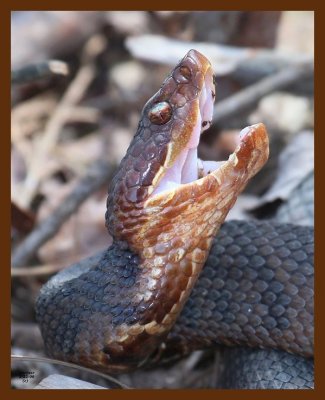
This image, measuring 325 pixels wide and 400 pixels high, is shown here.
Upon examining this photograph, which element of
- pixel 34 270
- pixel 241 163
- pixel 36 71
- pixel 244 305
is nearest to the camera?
pixel 241 163

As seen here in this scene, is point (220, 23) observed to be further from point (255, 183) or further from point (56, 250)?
point (56, 250)

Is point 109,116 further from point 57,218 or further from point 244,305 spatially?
point 244,305

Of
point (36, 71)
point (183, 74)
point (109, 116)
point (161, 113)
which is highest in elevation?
point (109, 116)

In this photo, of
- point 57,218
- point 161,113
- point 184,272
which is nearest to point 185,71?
point 161,113

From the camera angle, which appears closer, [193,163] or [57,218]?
[193,163]

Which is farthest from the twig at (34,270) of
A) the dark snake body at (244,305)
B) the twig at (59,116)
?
the dark snake body at (244,305)

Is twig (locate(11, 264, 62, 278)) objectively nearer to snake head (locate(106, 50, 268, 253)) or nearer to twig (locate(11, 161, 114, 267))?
twig (locate(11, 161, 114, 267))

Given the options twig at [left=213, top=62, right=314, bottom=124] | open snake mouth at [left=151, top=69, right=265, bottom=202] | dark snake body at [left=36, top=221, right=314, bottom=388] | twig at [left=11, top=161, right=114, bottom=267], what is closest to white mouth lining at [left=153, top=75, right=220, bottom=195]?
open snake mouth at [left=151, top=69, right=265, bottom=202]
